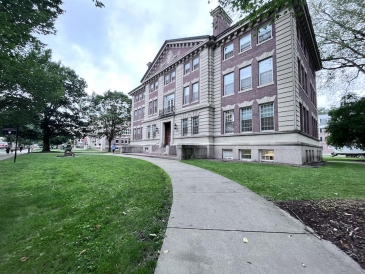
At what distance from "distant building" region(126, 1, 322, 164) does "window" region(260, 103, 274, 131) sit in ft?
0.23

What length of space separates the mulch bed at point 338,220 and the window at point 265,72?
37.3 feet

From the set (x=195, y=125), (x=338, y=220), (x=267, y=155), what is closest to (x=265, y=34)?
(x=267, y=155)

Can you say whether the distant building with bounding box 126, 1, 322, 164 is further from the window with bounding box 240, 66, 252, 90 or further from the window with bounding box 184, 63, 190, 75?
the window with bounding box 184, 63, 190, 75

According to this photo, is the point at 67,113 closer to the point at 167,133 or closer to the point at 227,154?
the point at 167,133

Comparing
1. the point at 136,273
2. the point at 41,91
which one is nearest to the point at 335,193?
the point at 136,273

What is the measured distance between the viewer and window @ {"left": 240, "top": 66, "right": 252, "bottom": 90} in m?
14.8

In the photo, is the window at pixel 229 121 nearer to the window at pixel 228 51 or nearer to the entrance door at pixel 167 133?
the window at pixel 228 51

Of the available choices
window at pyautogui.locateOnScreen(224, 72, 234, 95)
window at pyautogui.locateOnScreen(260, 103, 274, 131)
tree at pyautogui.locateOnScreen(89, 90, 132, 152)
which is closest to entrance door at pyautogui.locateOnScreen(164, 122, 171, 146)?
window at pyautogui.locateOnScreen(224, 72, 234, 95)

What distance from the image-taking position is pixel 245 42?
50.3ft

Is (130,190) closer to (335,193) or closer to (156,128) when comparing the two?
(335,193)

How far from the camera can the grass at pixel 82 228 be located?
2.09 metres

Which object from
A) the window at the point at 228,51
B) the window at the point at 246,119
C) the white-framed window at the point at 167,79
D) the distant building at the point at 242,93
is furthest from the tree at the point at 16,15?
the white-framed window at the point at 167,79

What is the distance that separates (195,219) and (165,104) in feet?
67.8

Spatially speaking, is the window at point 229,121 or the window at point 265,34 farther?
the window at point 229,121
